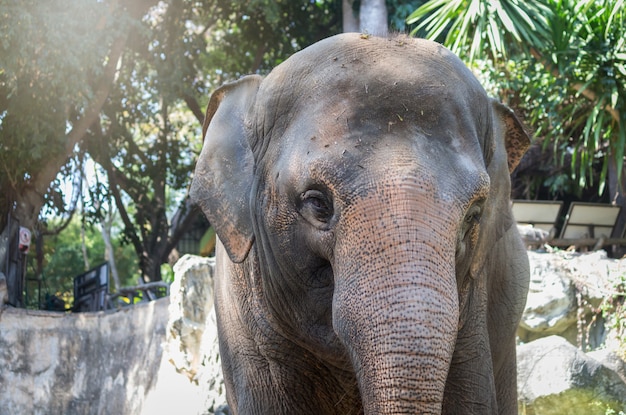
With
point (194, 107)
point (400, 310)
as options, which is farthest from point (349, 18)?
point (400, 310)

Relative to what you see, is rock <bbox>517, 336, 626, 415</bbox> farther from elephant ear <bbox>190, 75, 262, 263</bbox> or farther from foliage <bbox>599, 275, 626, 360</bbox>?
elephant ear <bbox>190, 75, 262, 263</bbox>

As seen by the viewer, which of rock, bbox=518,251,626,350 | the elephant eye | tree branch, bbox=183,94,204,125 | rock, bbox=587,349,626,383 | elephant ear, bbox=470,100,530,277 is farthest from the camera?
tree branch, bbox=183,94,204,125

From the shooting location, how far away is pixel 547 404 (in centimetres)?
727

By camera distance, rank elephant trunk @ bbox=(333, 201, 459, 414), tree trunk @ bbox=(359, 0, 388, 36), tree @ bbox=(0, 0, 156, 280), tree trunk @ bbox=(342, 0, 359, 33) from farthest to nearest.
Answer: tree trunk @ bbox=(342, 0, 359, 33), tree trunk @ bbox=(359, 0, 388, 36), tree @ bbox=(0, 0, 156, 280), elephant trunk @ bbox=(333, 201, 459, 414)

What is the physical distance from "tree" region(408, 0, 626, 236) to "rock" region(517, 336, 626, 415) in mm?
4365

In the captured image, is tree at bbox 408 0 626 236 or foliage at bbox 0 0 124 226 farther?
foliage at bbox 0 0 124 226

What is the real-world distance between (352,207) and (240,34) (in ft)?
52.7

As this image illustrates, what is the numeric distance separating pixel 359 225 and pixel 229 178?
80 cm

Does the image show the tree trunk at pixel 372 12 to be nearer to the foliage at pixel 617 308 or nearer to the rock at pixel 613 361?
the foliage at pixel 617 308

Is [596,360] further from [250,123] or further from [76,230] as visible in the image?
[76,230]

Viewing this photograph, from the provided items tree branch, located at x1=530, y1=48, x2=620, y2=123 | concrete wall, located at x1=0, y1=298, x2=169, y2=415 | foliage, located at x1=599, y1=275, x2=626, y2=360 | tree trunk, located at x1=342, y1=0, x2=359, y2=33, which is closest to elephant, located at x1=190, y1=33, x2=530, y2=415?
foliage, located at x1=599, y1=275, x2=626, y2=360

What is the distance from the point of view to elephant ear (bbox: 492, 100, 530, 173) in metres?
3.72

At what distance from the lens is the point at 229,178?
3.50 meters

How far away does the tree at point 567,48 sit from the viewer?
11.6 meters
